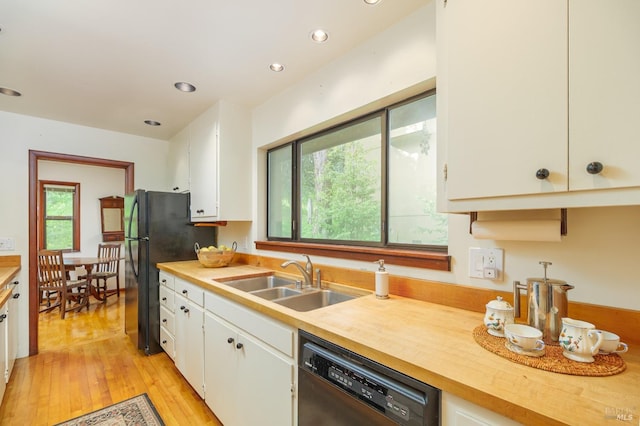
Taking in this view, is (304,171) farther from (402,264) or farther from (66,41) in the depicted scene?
(66,41)

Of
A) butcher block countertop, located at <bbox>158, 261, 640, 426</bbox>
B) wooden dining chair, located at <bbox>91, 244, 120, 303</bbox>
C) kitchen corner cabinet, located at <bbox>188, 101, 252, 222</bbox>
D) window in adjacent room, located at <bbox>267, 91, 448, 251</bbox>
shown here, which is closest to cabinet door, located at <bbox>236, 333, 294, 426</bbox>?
butcher block countertop, located at <bbox>158, 261, 640, 426</bbox>

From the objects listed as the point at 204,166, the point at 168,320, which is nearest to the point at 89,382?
the point at 168,320

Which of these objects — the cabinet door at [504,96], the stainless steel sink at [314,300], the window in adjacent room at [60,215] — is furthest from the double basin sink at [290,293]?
the window in adjacent room at [60,215]

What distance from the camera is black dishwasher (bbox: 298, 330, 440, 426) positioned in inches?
31.7

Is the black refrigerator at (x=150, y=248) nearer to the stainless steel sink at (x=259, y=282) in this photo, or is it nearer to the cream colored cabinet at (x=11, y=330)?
the cream colored cabinet at (x=11, y=330)

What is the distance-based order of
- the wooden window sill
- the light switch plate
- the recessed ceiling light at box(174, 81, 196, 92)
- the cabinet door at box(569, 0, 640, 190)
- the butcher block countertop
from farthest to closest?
the recessed ceiling light at box(174, 81, 196, 92) < the wooden window sill < the light switch plate < the cabinet door at box(569, 0, 640, 190) < the butcher block countertop

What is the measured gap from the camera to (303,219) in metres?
2.43

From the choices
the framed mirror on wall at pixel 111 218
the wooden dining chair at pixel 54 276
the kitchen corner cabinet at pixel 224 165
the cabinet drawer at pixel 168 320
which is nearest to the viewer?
the cabinet drawer at pixel 168 320

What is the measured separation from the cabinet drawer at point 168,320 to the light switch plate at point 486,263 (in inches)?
89.7

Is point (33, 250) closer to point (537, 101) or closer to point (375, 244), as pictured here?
point (375, 244)

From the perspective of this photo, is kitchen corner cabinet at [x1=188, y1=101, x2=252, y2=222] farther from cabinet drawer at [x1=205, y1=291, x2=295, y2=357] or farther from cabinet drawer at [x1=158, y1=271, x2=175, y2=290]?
cabinet drawer at [x1=205, y1=291, x2=295, y2=357]

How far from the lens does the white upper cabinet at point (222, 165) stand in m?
2.61

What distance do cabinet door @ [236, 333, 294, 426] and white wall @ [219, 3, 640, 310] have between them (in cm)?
72

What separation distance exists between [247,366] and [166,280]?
Answer: 1.50 m
